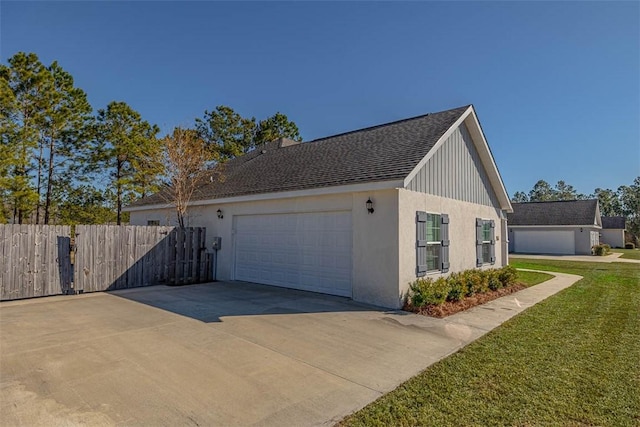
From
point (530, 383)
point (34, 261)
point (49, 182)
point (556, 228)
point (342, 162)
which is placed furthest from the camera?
point (556, 228)

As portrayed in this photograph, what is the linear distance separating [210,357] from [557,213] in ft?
121

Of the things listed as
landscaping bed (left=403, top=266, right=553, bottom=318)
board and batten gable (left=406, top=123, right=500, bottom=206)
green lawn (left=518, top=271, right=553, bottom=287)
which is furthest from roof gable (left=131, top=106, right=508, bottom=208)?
green lawn (left=518, top=271, right=553, bottom=287)

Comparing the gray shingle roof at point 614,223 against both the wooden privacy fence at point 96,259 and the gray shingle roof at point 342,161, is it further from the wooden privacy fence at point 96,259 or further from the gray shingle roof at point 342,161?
the wooden privacy fence at point 96,259

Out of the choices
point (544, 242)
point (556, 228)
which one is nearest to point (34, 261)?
point (544, 242)

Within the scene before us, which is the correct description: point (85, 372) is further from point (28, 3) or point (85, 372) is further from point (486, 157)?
point (486, 157)

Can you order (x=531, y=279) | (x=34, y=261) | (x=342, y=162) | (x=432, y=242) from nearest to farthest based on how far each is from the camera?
(x=34, y=261) → (x=432, y=242) → (x=342, y=162) → (x=531, y=279)

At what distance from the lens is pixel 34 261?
865 centimetres

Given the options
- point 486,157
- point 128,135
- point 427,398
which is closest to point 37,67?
point 128,135

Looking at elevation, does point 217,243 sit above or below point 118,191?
below

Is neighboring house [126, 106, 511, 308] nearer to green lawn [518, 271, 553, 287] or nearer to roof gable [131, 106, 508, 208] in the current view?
roof gable [131, 106, 508, 208]

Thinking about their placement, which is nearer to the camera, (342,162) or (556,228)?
(342,162)

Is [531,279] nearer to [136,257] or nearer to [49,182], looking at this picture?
[136,257]

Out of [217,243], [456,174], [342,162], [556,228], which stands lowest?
[217,243]

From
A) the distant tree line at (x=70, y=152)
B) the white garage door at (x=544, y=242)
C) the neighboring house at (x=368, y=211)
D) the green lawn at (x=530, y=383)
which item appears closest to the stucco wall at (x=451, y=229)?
the neighboring house at (x=368, y=211)
